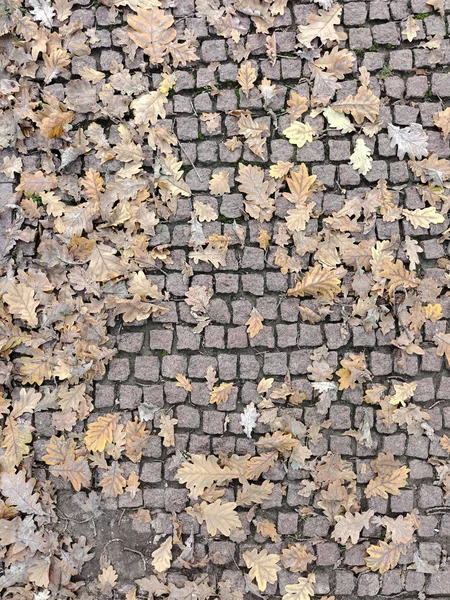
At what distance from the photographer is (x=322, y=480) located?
2.64 meters

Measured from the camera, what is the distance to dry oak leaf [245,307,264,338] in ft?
8.82

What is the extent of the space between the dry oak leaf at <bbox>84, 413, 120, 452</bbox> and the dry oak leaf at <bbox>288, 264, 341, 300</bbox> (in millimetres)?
1224

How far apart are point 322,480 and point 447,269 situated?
Answer: 1.35 m

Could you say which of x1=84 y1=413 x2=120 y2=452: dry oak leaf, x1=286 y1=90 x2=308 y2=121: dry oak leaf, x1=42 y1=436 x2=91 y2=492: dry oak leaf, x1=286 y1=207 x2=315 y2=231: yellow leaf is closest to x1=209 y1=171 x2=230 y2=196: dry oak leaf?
x1=286 y1=207 x2=315 y2=231: yellow leaf

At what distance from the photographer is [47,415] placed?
8.86ft

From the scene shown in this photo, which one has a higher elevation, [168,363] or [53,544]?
[168,363]

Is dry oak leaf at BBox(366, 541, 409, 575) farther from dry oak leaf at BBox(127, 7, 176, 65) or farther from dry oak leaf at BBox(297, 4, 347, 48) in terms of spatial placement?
dry oak leaf at BBox(127, 7, 176, 65)

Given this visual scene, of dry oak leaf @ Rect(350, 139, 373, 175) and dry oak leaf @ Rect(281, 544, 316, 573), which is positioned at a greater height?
dry oak leaf @ Rect(350, 139, 373, 175)

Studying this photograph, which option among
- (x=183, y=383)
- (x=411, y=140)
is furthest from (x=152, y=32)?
(x=183, y=383)

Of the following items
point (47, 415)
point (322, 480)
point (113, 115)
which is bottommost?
point (322, 480)

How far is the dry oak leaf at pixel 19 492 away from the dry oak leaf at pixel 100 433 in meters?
0.38

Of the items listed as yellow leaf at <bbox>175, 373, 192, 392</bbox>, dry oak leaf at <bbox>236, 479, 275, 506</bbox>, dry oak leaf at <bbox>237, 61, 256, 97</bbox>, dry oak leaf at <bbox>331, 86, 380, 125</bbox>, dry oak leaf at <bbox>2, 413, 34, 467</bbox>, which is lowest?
dry oak leaf at <bbox>236, 479, 275, 506</bbox>

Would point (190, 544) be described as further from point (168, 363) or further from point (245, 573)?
point (168, 363)

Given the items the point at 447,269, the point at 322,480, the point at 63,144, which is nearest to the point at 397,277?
the point at 447,269
